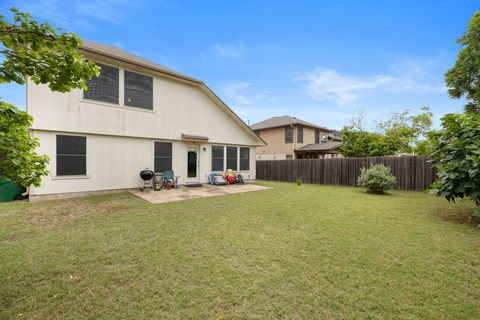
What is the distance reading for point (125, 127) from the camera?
30.3ft

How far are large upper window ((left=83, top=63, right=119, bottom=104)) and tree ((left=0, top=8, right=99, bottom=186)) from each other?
7.60 metres

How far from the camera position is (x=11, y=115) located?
79.5 inches

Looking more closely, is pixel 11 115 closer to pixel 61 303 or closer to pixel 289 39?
pixel 61 303

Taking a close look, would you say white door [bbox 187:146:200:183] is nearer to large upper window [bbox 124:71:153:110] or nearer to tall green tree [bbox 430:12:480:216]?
large upper window [bbox 124:71:153:110]

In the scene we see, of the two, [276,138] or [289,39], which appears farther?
[276,138]

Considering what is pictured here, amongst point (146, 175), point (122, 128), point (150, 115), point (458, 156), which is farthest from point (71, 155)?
point (458, 156)

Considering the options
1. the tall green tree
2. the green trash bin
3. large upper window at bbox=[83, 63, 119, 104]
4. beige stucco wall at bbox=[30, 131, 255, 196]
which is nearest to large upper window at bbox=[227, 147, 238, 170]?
beige stucco wall at bbox=[30, 131, 255, 196]

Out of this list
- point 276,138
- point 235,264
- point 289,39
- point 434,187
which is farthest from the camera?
point 276,138

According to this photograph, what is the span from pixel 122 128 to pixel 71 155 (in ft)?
7.04

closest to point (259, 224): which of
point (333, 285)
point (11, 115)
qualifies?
point (333, 285)

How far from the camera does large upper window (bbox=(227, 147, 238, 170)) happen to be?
43.9ft

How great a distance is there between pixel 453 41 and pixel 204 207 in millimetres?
17724

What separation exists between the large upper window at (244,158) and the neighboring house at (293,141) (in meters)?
6.80

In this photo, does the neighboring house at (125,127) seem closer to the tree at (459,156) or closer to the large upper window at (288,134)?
the tree at (459,156)
